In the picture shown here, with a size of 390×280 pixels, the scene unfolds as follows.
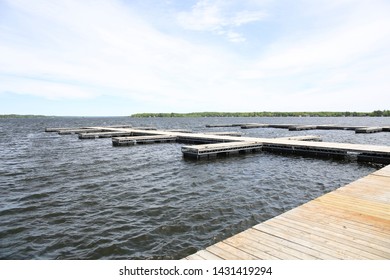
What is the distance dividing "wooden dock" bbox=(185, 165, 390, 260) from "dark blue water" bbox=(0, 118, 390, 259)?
2.52 m

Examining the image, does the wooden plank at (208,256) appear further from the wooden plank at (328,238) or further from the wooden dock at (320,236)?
the wooden plank at (328,238)

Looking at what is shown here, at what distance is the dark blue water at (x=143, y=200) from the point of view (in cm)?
841

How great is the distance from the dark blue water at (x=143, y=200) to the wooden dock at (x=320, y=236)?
8.28 ft

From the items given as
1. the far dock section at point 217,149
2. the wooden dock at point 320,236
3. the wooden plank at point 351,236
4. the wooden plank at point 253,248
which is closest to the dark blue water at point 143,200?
the far dock section at point 217,149

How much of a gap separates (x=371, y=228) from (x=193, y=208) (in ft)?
21.1

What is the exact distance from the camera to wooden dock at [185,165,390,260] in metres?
5.26

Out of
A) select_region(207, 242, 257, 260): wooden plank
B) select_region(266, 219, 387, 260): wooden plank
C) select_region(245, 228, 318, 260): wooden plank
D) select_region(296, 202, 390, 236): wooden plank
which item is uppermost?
select_region(296, 202, 390, 236): wooden plank

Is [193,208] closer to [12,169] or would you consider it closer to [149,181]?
[149,181]

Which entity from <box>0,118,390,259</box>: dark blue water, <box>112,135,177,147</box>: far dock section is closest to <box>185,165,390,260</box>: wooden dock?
<box>0,118,390,259</box>: dark blue water

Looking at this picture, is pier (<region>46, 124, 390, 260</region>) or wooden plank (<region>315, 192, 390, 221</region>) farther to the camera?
wooden plank (<region>315, 192, 390, 221</region>)

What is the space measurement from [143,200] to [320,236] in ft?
26.5

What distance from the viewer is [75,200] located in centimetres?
1238

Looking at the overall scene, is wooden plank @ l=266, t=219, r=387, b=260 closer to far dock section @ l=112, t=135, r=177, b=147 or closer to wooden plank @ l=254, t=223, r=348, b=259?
wooden plank @ l=254, t=223, r=348, b=259
